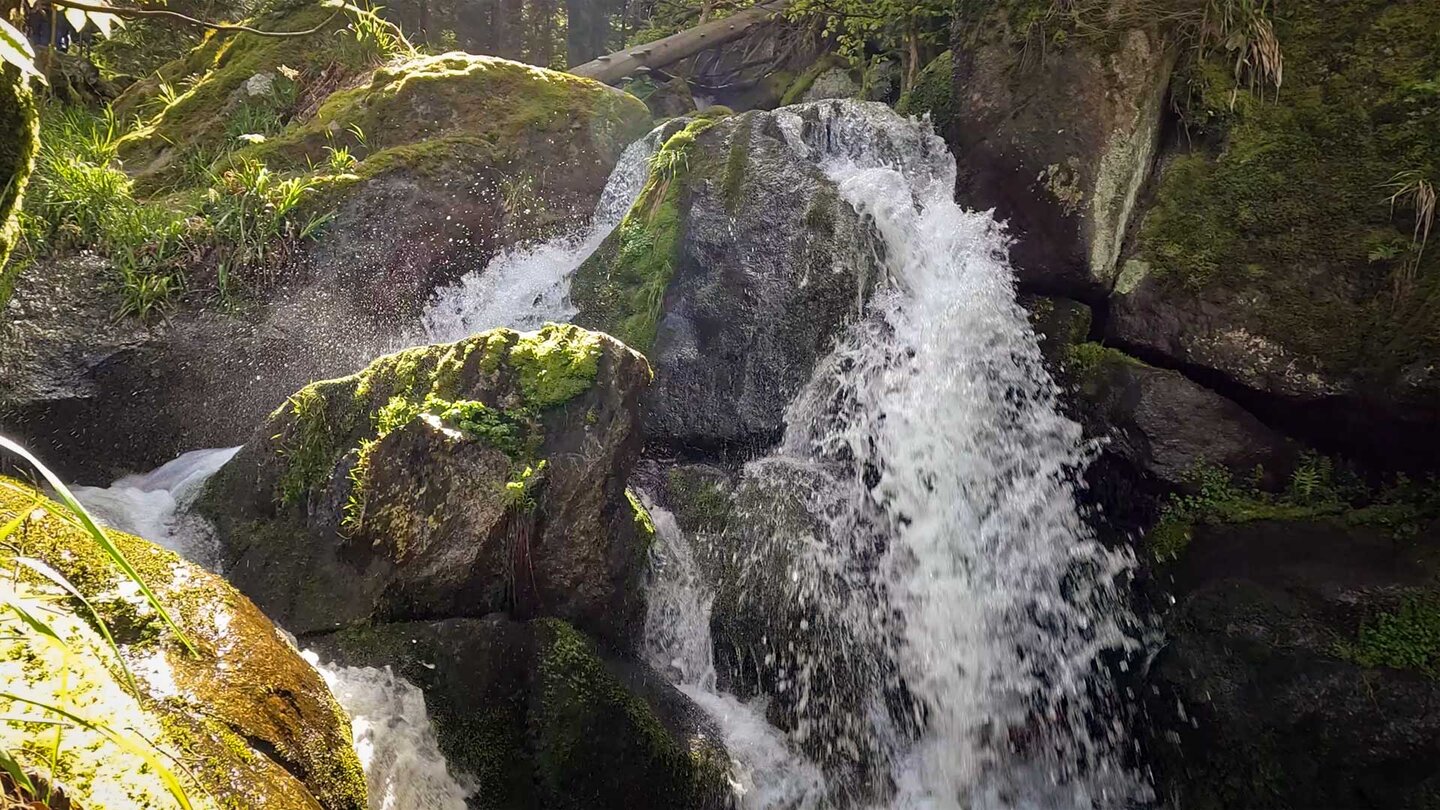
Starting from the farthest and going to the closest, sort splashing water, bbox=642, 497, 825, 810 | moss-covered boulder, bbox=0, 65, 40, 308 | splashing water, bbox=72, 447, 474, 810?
splashing water, bbox=642, 497, 825, 810 < splashing water, bbox=72, 447, 474, 810 < moss-covered boulder, bbox=0, 65, 40, 308

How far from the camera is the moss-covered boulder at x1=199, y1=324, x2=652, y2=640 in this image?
A: 3.98 metres

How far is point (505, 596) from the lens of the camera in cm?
404

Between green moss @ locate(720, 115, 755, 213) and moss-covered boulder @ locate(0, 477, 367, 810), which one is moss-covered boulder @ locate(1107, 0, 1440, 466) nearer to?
green moss @ locate(720, 115, 755, 213)

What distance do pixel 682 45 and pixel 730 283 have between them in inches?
287

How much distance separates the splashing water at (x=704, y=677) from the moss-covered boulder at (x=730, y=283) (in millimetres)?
1018

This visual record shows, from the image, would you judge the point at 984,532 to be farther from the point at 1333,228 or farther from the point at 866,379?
the point at 1333,228

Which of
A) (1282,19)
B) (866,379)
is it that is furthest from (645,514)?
(1282,19)

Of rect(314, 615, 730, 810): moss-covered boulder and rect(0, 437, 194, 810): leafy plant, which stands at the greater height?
rect(0, 437, 194, 810): leafy plant

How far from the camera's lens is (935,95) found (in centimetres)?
738

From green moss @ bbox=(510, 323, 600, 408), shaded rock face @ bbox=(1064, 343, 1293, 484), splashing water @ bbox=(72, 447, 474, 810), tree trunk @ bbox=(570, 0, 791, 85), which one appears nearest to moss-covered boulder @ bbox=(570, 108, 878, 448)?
green moss @ bbox=(510, 323, 600, 408)

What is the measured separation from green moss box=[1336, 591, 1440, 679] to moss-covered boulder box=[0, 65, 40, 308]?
5802 mm

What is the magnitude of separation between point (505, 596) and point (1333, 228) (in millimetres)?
5583

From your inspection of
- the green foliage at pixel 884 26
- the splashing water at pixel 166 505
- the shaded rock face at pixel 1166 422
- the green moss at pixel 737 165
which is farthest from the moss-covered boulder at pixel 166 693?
the green foliage at pixel 884 26

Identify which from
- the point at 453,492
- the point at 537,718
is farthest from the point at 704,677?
the point at 453,492
